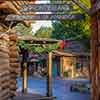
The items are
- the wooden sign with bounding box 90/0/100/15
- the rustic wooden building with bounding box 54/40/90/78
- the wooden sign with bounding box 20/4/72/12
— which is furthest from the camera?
the rustic wooden building with bounding box 54/40/90/78

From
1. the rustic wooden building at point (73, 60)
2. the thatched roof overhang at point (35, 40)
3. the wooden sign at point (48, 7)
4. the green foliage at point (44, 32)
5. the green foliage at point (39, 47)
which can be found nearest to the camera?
the wooden sign at point (48, 7)

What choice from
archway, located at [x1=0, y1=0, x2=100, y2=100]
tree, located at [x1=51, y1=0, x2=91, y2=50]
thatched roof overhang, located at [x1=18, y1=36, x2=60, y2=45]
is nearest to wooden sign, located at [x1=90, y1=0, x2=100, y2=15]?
archway, located at [x1=0, y1=0, x2=100, y2=100]

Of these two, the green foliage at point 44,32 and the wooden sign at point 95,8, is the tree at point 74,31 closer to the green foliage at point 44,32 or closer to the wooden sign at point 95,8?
the green foliage at point 44,32

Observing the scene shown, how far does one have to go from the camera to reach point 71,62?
46625 millimetres

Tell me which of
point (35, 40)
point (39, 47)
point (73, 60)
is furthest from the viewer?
point (73, 60)

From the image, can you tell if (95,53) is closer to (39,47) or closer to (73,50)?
(39,47)

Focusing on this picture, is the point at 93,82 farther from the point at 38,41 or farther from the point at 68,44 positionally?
the point at 68,44

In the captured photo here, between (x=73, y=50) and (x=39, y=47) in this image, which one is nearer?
(x=39, y=47)

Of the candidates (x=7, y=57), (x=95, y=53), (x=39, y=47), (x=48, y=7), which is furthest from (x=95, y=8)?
(x=39, y=47)

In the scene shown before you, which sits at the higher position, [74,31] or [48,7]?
[74,31]

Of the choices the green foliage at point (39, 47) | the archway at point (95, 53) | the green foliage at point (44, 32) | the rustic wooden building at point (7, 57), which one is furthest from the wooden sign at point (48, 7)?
the green foliage at point (44, 32)

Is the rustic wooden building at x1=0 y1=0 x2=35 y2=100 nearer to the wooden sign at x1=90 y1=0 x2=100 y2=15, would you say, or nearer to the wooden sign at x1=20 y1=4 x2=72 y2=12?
the wooden sign at x1=20 y1=4 x2=72 y2=12

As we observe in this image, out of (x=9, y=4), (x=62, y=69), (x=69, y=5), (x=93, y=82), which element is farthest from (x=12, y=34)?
(x=62, y=69)

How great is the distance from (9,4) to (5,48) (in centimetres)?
434
